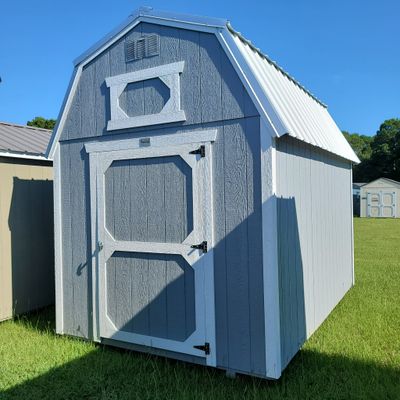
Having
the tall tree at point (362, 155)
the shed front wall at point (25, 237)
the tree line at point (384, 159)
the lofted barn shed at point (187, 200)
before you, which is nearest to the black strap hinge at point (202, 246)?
the lofted barn shed at point (187, 200)

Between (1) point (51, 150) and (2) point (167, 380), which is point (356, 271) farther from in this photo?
(1) point (51, 150)

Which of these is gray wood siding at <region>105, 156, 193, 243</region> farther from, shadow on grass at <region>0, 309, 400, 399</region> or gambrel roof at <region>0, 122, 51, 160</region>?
gambrel roof at <region>0, 122, 51, 160</region>

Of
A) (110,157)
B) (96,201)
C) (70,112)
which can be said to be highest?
(70,112)

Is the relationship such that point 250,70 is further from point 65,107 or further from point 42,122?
point 42,122

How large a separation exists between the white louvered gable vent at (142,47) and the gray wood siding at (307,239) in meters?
1.61

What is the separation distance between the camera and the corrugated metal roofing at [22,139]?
6065 millimetres

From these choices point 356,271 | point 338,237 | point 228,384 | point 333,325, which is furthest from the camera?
point 356,271

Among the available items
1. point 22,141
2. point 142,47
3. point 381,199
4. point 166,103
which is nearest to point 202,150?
point 166,103

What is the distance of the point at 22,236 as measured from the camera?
5980 mm

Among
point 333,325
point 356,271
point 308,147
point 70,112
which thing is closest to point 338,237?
point 333,325

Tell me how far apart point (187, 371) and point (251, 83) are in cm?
279

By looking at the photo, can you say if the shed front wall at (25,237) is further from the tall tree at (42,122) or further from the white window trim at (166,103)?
the tall tree at (42,122)

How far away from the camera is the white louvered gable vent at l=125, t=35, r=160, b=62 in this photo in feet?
13.7

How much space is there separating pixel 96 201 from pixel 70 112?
113 centimetres
